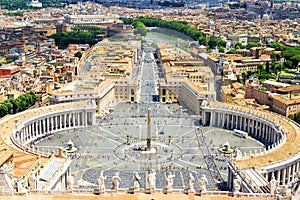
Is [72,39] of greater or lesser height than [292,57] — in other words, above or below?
below

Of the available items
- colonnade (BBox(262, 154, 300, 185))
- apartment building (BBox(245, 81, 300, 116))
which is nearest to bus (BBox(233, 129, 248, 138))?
apartment building (BBox(245, 81, 300, 116))

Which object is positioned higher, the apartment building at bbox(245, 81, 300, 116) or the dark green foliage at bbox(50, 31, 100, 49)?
the dark green foliage at bbox(50, 31, 100, 49)

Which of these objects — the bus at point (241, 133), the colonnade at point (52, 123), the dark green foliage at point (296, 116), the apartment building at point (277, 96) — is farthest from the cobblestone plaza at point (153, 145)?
the apartment building at point (277, 96)

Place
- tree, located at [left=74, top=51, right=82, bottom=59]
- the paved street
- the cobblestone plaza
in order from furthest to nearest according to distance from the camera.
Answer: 1. tree, located at [left=74, top=51, right=82, bottom=59]
2. the paved street
3. the cobblestone plaza

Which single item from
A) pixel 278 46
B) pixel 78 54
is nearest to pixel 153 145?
pixel 78 54

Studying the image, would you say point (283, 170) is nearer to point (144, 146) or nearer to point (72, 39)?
point (144, 146)

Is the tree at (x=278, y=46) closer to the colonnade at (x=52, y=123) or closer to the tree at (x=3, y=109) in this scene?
the colonnade at (x=52, y=123)

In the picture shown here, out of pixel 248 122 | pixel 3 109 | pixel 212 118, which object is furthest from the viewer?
pixel 3 109

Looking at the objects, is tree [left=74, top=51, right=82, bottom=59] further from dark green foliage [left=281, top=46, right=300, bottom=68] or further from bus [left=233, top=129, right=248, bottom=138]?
bus [left=233, top=129, right=248, bottom=138]

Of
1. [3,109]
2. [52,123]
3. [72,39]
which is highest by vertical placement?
[72,39]
